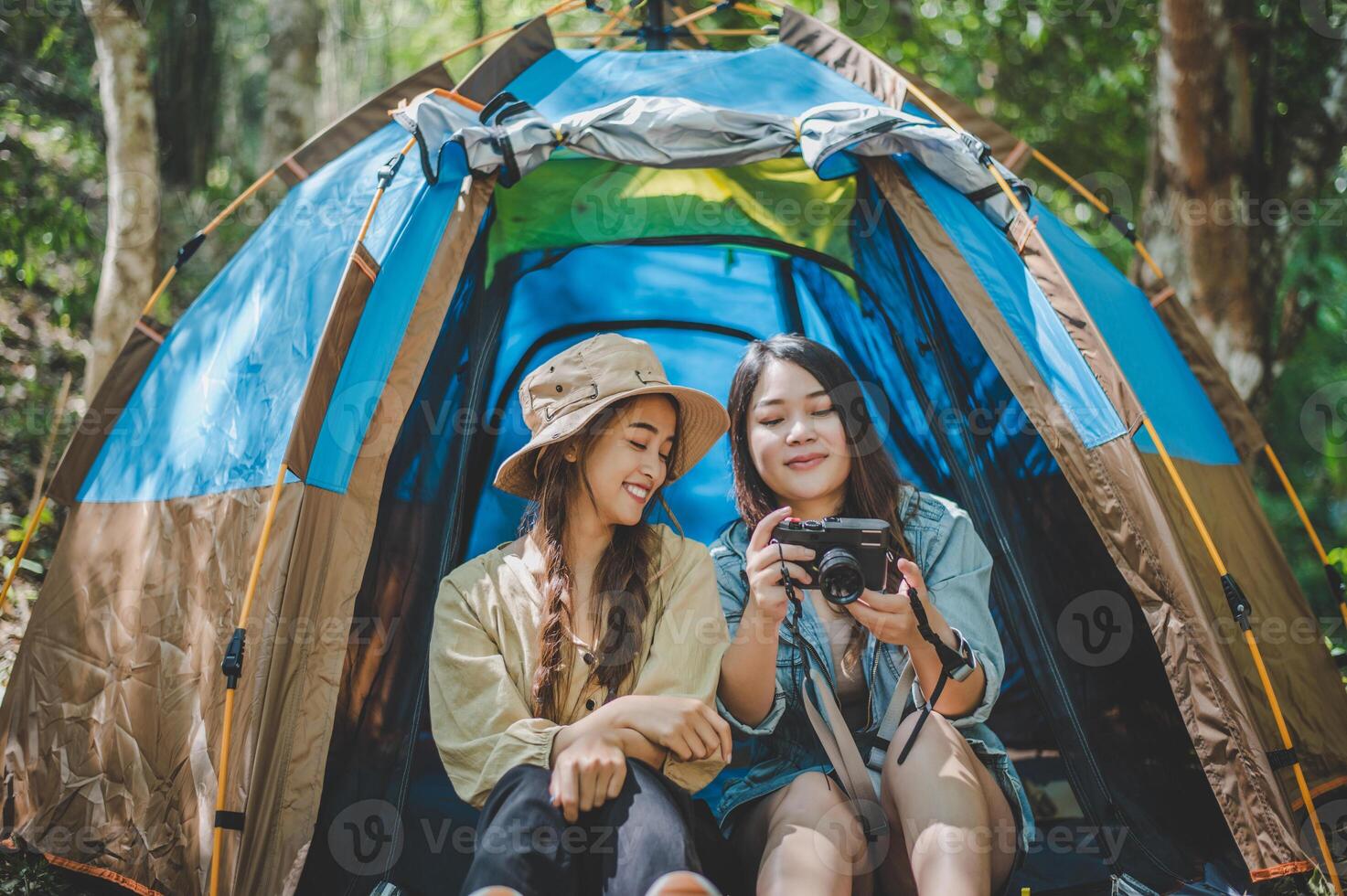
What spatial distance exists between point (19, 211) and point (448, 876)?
4246 mm

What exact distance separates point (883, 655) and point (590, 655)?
666mm

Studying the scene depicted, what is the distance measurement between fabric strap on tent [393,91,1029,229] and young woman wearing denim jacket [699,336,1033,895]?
458 millimetres

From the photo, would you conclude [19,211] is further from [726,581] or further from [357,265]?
[726,581]

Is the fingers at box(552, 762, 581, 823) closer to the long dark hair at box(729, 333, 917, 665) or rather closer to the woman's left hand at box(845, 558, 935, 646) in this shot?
the woman's left hand at box(845, 558, 935, 646)

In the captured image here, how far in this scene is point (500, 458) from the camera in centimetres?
307

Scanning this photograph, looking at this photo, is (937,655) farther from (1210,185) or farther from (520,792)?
(1210,185)

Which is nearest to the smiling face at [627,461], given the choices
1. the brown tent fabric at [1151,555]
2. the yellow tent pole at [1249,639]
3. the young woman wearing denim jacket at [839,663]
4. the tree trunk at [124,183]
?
the young woman wearing denim jacket at [839,663]

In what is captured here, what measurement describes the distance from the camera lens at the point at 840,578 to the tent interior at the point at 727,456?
2.87 ft

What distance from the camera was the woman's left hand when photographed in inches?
79.7

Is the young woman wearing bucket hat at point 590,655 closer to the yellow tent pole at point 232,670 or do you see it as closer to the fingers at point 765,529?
the fingers at point 765,529

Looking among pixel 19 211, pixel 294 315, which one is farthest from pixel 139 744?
pixel 19 211

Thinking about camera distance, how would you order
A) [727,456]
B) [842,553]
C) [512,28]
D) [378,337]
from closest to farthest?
[842,553] < [378,337] < [512,28] < [727,456]

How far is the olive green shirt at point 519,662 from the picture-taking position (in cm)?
192

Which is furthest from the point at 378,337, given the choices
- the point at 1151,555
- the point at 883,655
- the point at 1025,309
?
the point at 1151,555
